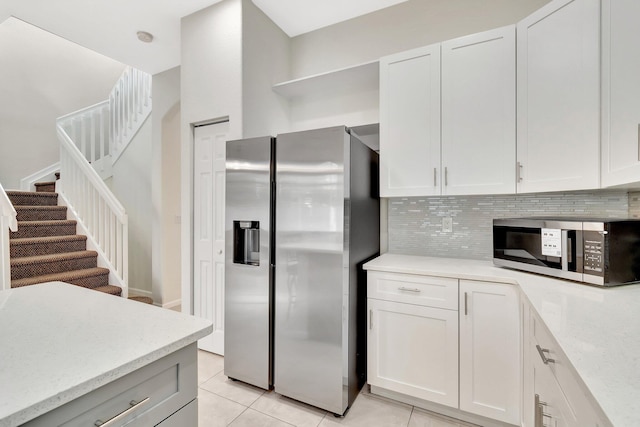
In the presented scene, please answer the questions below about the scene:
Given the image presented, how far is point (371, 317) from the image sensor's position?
1879 millimetres

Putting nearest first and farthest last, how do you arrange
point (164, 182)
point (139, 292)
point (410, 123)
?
point (410, 123), point (164, 182), point (139, 292)

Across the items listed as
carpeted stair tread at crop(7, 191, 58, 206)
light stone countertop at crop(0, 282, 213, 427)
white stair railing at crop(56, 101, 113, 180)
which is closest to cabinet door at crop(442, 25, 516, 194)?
light stone countertop at crop(0, 282, 213, 427)

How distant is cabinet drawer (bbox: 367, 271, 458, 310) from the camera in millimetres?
1683

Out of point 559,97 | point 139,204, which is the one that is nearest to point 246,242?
point 559,97

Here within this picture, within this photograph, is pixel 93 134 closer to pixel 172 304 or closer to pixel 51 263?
pixel 51 263

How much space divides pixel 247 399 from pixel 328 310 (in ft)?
2.86

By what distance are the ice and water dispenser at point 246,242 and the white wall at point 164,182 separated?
1907mm

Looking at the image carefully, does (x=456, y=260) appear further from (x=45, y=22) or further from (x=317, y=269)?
(x=45, y=22)

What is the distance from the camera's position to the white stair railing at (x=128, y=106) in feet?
13.4

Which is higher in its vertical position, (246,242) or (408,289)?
(246,242)

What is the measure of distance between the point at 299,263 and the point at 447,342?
39.4 inches

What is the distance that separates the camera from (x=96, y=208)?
340cm

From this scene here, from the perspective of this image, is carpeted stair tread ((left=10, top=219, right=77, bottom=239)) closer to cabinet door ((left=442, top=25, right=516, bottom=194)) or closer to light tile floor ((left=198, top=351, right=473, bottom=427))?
light tile floor ((left=198, top=351, right=473, bottom=427))

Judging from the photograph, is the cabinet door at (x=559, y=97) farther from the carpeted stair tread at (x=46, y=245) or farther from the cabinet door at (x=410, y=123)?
the carpeted stair tread at (x=46, y=245)
